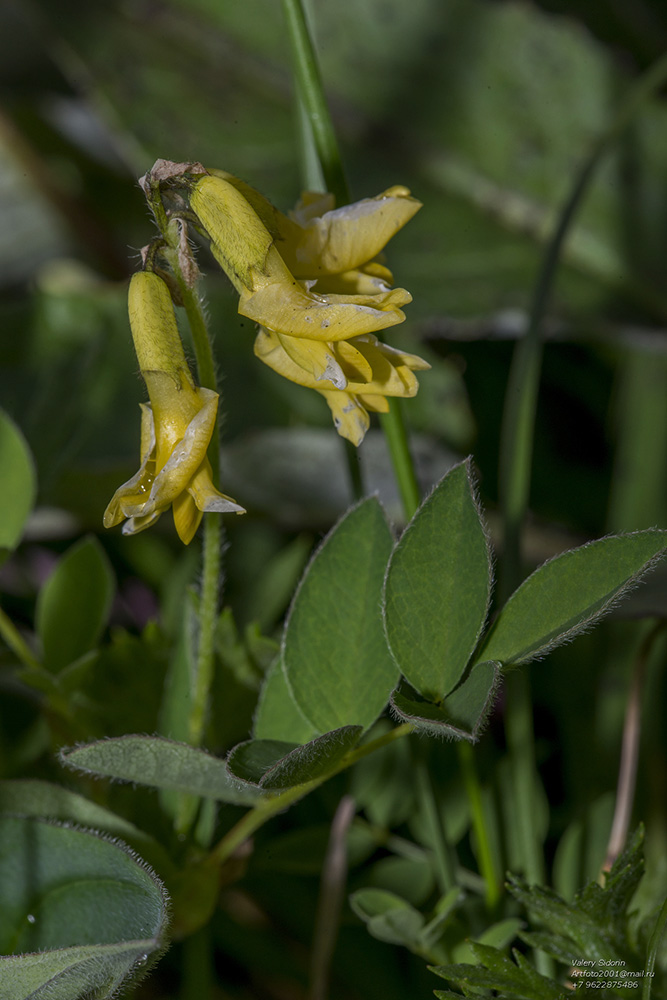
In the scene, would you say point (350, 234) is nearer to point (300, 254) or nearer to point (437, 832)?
point (300, 254)

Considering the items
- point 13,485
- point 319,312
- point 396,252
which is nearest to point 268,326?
point 319,312

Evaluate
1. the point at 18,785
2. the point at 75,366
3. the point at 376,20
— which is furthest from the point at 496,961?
the point at 376,20

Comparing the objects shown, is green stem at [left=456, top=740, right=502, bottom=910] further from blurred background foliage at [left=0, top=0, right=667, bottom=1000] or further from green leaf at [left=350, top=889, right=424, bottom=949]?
blurred background foliage at [left=0, top=0, right=667, bottom=1000]

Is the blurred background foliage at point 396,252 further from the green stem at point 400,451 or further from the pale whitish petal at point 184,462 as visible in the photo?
the pale whitish petal at point 184,462

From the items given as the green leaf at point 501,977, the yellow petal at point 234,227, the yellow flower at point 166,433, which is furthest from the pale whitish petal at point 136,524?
the green leaf at point 501,977

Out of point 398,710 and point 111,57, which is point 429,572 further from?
point 111,57
